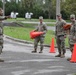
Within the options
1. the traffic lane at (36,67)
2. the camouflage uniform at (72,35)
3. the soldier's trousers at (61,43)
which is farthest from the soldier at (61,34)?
the traffic lane at (36,67)

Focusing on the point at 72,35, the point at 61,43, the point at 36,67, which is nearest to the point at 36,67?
the point at 36,67

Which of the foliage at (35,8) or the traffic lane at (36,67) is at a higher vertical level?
the traffic lane at (36,67)

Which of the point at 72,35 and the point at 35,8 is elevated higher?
the point at 72,35

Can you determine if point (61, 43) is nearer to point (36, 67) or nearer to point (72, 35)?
point (72, 35)

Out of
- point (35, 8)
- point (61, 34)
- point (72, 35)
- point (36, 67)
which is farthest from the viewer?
point (35, 8)

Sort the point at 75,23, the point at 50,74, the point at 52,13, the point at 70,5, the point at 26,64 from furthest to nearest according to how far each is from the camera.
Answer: the point at 52,13
the point at 70,5
the point at 75,23
the point at 26,64
the point at 50,74

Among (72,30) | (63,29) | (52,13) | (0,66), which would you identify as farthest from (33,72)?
(52,13)

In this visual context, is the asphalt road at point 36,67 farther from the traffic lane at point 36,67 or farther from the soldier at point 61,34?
the soldier at point 61,34

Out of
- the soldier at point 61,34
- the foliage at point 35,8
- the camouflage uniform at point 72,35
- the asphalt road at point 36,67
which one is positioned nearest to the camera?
the asphalt road at point 36,67

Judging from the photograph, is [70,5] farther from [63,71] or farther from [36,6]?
[63,71]

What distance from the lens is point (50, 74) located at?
10750 mm

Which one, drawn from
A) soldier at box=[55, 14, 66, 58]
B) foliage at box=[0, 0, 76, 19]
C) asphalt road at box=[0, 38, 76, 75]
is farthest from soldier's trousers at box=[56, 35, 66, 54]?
foliage at box=[0, 0, 76, 19]

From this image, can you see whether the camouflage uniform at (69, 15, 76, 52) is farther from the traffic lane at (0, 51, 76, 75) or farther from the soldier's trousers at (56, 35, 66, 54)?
the soldier's trousers at (56, 35, 66, 54)

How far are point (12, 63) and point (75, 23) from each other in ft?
9.41
